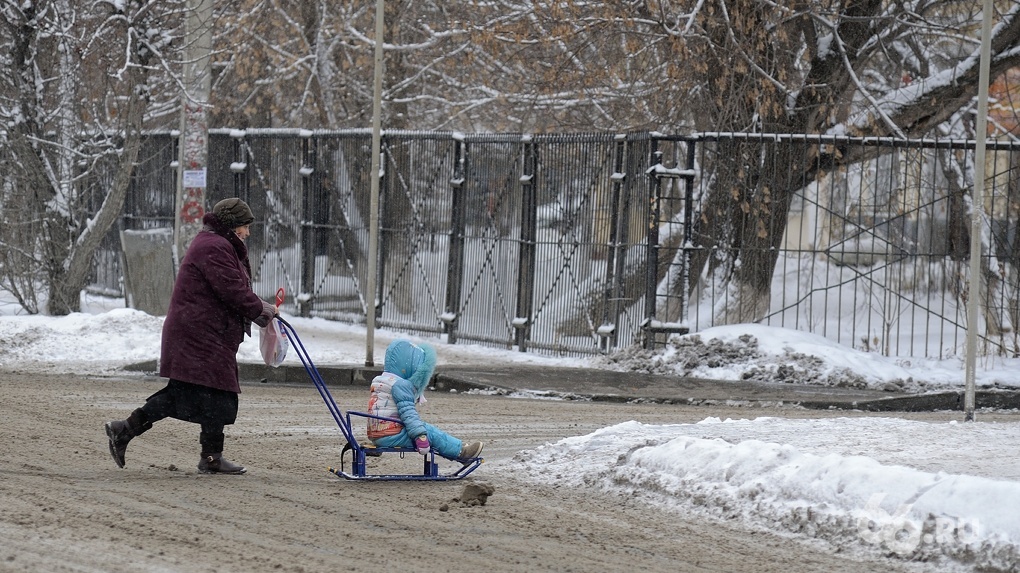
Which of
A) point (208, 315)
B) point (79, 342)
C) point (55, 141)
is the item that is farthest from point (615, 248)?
point (208, 315)

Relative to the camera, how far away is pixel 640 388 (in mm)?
14016

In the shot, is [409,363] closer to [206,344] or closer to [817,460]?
[206,344]

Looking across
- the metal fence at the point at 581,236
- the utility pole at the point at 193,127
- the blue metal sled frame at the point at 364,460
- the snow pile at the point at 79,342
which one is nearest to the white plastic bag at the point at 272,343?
the blue metal sled frame at the point at 364,460

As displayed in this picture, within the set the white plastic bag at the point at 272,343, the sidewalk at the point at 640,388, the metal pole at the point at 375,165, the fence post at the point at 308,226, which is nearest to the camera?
the white plastic bag at the point at 272,343

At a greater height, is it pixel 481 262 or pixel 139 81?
pixel 139 81

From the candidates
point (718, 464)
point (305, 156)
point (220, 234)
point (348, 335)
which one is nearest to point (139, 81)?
point (305, 156)

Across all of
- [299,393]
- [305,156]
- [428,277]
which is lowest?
[299,393]

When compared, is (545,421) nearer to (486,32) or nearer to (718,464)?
(718,464)

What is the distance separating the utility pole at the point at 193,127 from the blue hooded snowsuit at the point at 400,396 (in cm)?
926

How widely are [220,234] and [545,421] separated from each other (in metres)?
3.91

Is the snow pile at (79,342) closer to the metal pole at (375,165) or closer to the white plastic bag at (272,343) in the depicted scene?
the metal pole at (375,165)

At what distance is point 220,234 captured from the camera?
328 inches

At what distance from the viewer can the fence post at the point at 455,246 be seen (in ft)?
59.8

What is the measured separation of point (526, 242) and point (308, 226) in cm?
453
